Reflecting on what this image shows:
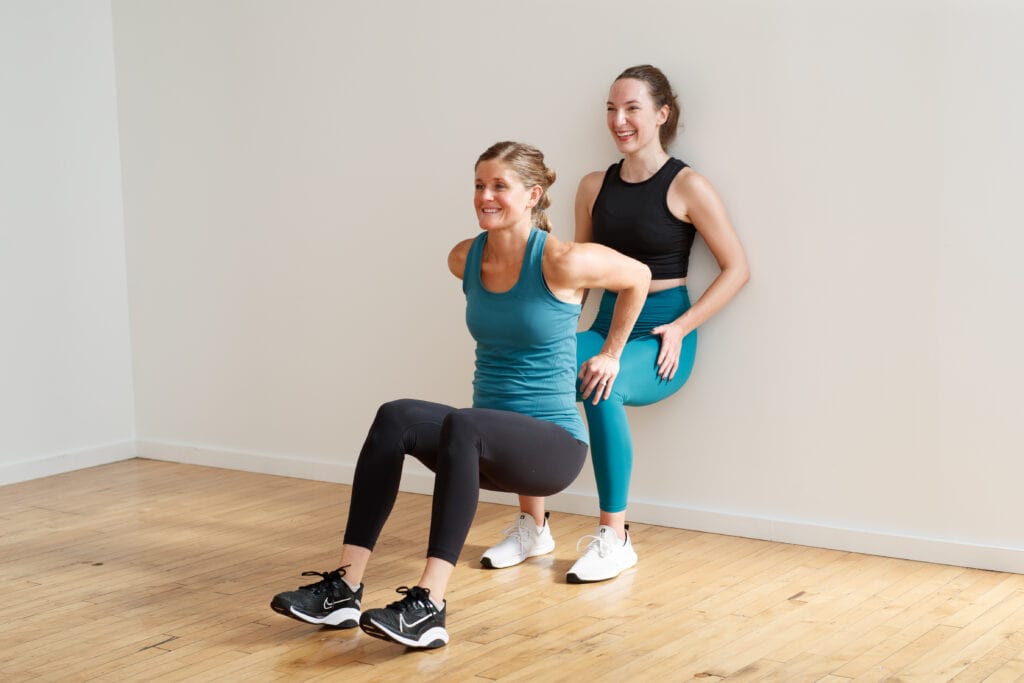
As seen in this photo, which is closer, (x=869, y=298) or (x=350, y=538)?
(x=350, y=538)

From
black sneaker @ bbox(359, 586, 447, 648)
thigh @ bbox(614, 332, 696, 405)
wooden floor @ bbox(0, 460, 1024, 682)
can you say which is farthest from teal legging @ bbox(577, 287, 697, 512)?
black sneaker @ bbox(359, 586, 447, 648)

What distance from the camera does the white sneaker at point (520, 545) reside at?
125 inches

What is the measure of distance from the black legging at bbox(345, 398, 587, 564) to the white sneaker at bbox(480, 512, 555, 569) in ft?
1.52

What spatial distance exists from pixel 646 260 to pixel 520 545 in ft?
2.77

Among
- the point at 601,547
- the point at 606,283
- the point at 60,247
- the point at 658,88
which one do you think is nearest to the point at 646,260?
the point at 658,88

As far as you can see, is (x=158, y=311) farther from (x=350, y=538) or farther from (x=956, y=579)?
(x=956, y=579)

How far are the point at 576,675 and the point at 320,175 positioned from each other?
88.7 inches

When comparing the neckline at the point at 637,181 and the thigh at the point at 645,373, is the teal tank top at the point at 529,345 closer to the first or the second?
the thigh at the point at 645,373

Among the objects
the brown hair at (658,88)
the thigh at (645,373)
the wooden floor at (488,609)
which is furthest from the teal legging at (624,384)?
the brown hair at (658,88)

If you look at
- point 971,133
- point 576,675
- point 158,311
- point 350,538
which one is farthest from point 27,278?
point 971,133

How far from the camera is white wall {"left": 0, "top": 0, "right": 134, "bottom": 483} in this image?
4211mm

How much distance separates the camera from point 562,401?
→ 2.83m

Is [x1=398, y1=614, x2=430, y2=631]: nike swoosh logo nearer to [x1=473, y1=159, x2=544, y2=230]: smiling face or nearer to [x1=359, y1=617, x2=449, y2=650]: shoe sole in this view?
[x1=359, y1=617, x2=449, y2=650]: shoe sole

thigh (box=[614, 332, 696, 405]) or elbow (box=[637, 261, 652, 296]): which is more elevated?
elbow (box=[637, 261, 652, 296])
